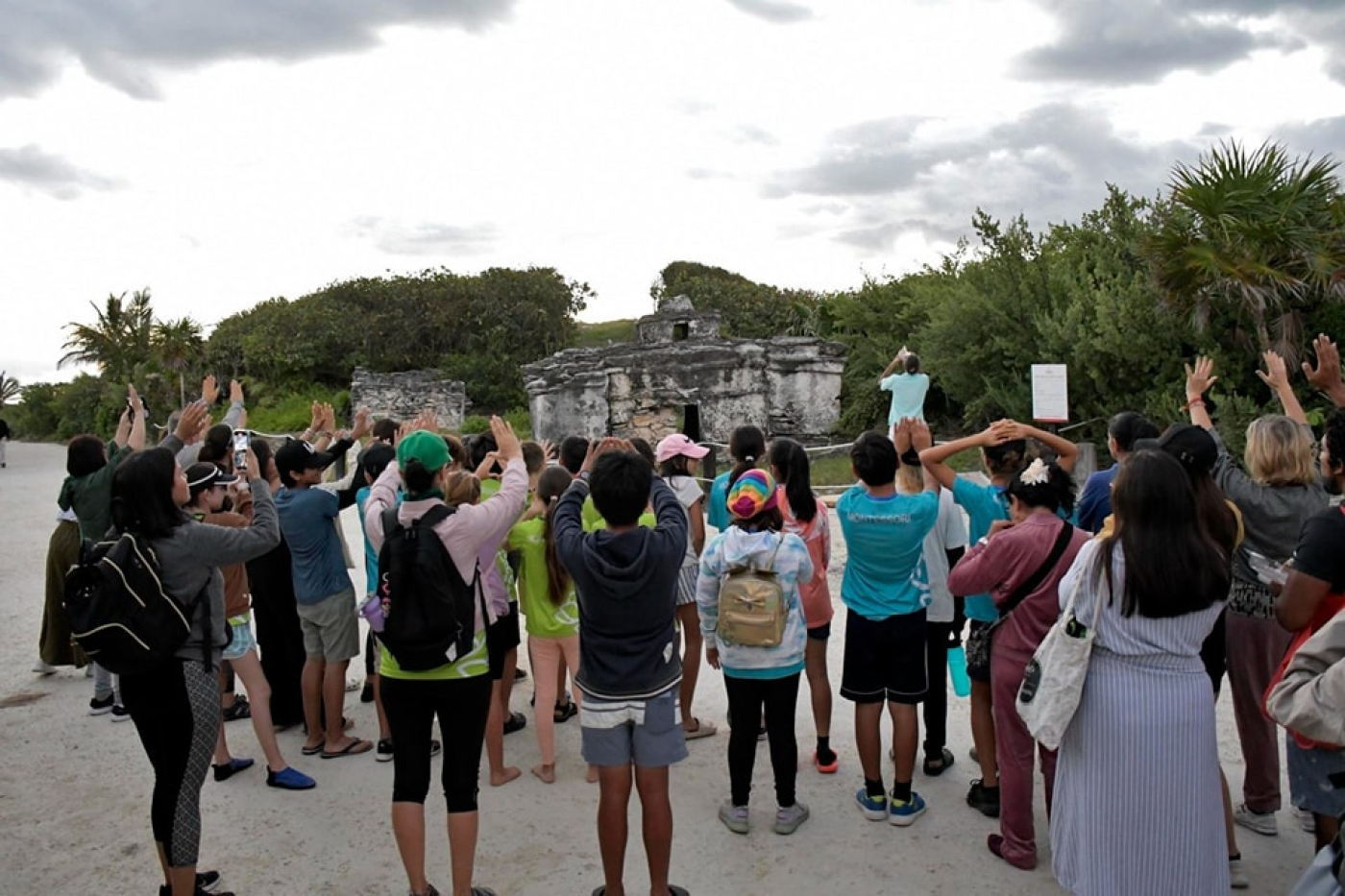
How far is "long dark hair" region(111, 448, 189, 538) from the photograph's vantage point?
3594mm

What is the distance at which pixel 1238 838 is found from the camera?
4.11 metres

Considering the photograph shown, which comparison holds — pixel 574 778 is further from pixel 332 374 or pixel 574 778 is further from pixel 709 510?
pixel 332 374

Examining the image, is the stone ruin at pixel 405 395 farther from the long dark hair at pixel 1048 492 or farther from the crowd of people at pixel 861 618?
the long dark hair at pixel 1048 492

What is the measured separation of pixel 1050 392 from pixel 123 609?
1079cm

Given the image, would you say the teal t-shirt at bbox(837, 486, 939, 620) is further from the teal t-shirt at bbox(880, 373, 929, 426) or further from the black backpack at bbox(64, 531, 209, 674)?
the teal t-shirt at bbox(880, 373, 929, 426)

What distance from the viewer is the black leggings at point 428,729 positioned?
361cm

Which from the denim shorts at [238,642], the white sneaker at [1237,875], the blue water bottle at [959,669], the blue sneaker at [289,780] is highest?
the denim shorts at [238,642]

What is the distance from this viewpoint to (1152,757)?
3.01 meters

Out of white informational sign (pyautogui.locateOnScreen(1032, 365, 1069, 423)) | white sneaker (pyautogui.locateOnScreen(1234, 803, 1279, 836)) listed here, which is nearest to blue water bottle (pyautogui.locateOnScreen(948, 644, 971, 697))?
white sneaker (pyautogui.locateOnScreen(1234, 803, 1279, 836))

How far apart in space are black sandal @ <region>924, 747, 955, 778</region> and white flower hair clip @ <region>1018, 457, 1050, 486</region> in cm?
184

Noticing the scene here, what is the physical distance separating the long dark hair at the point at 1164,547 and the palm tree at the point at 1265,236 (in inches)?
385

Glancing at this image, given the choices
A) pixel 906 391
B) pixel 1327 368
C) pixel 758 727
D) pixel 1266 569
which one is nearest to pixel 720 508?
pixel 758 727

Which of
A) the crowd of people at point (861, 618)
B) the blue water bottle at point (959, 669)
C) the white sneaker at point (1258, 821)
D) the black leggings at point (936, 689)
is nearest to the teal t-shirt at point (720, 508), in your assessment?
the crowd of people at point (861, 618)

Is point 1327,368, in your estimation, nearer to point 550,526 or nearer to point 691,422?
point 550,526
